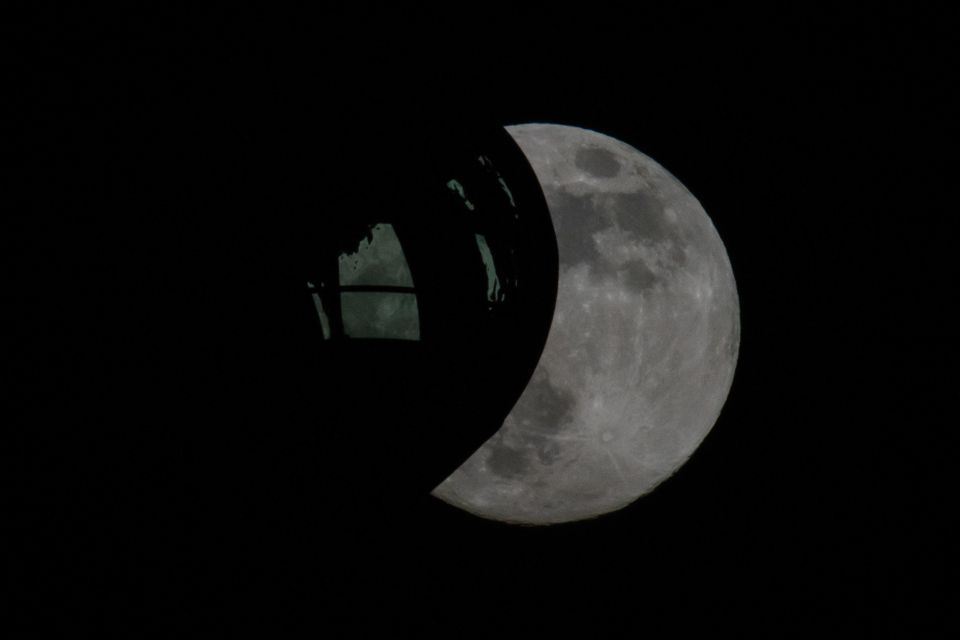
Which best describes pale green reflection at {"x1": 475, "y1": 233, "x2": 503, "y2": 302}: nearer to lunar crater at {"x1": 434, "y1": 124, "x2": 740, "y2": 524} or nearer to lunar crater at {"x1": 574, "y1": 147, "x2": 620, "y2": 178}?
lunar crater at {"x1": 434, "y1": 124, "x2": 740, "y2": 524}

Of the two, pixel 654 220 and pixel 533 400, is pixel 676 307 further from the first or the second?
pixel 533 400

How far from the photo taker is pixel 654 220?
11.2ft

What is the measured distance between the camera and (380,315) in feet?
7.53

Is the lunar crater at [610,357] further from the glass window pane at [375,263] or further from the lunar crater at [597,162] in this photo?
the glass window pane at [375,263]

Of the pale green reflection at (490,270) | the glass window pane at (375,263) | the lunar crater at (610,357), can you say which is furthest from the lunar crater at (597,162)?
the glass window pane at (375,263)

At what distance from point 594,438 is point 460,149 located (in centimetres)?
129

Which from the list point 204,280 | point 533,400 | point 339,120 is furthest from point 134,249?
point 533,400

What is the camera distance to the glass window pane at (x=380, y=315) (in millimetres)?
2279

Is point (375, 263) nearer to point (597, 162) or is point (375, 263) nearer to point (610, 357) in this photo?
point (610, 357)

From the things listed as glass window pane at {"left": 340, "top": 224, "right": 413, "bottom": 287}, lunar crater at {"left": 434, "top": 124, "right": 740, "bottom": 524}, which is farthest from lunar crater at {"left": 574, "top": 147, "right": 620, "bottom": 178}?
glass window pane at {"left": 340, "top": 224, "right": 413, "bottom": 287}

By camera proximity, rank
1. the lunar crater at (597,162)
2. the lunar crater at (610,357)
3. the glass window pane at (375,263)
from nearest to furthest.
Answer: the glass window pane at (375,263) < the lunar crater at (610,357) < the lunar crater at (597,162)

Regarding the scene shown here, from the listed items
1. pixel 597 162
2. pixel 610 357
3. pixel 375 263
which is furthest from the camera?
pixel 597 162

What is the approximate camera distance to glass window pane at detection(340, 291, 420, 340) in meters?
2.28

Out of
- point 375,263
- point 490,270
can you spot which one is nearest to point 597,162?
point 490,270
